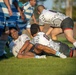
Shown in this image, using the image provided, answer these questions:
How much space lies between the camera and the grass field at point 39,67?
7250 millimetres

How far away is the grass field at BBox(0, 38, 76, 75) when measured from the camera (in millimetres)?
7250

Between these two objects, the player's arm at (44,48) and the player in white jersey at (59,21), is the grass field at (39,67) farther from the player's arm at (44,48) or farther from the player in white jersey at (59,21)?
the player in white jersey at (59,21)

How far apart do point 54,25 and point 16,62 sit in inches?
77.8

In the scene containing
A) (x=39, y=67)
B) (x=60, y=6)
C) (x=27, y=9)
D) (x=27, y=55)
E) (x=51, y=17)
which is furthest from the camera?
(x=60, y=6)

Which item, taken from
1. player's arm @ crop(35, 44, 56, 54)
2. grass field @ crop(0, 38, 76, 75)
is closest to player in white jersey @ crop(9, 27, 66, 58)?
player's arm @ crop(35, 44, 56, 54)

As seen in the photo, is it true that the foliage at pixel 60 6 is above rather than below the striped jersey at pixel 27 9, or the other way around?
below

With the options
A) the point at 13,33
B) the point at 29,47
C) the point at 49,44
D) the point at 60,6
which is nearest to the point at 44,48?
the point at 49,44

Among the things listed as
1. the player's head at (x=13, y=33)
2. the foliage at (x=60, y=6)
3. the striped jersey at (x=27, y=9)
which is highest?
the striped jersey at (x=27, y=9)

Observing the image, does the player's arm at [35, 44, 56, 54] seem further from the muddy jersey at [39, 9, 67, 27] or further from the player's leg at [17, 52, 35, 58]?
the muddy jersey at [39, 9, 67, 27]

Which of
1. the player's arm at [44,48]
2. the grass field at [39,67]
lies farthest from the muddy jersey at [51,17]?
the grass field at [39,67]

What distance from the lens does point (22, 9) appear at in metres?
11.1

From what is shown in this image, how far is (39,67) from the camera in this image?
785 cm

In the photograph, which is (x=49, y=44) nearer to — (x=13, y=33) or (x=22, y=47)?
(x=22, y=47)

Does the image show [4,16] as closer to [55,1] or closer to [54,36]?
[54,36]
